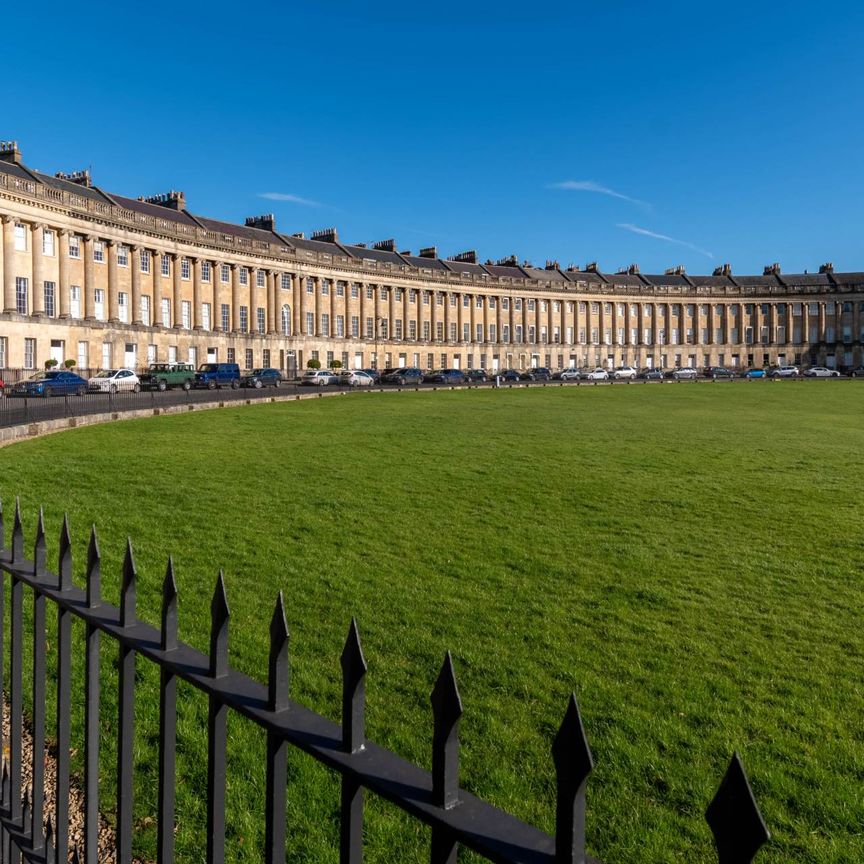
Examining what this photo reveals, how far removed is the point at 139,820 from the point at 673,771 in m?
3.23

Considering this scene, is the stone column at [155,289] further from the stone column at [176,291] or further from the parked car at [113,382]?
the parked car at [113,382]

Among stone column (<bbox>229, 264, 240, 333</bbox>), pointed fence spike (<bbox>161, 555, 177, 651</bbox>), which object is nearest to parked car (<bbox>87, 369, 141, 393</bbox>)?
stone column (<bbox>229, 264, 240, 333</bbox>)

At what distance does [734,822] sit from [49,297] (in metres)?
67.2

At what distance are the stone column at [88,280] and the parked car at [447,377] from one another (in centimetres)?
3114

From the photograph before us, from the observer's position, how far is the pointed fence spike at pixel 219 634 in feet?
7.60

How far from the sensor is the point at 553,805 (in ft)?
13.9

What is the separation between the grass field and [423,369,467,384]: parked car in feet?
181

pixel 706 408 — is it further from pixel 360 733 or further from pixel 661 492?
pixel 360 733

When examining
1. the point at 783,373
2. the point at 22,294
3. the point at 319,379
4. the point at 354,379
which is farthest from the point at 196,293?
the point at 783,373

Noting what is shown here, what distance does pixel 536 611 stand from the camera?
7.37 meters

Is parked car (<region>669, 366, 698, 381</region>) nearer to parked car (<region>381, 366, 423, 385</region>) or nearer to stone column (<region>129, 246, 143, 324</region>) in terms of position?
parked car (<region>381, 366, 423, 385</region>)

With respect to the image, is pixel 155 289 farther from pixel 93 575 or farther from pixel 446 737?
pixel 446 737

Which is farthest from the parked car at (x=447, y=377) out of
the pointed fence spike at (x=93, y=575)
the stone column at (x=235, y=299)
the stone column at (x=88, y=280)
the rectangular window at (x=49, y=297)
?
the pointed fence spike at (x=93, y=575)

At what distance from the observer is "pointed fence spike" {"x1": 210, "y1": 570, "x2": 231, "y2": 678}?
2316mm
